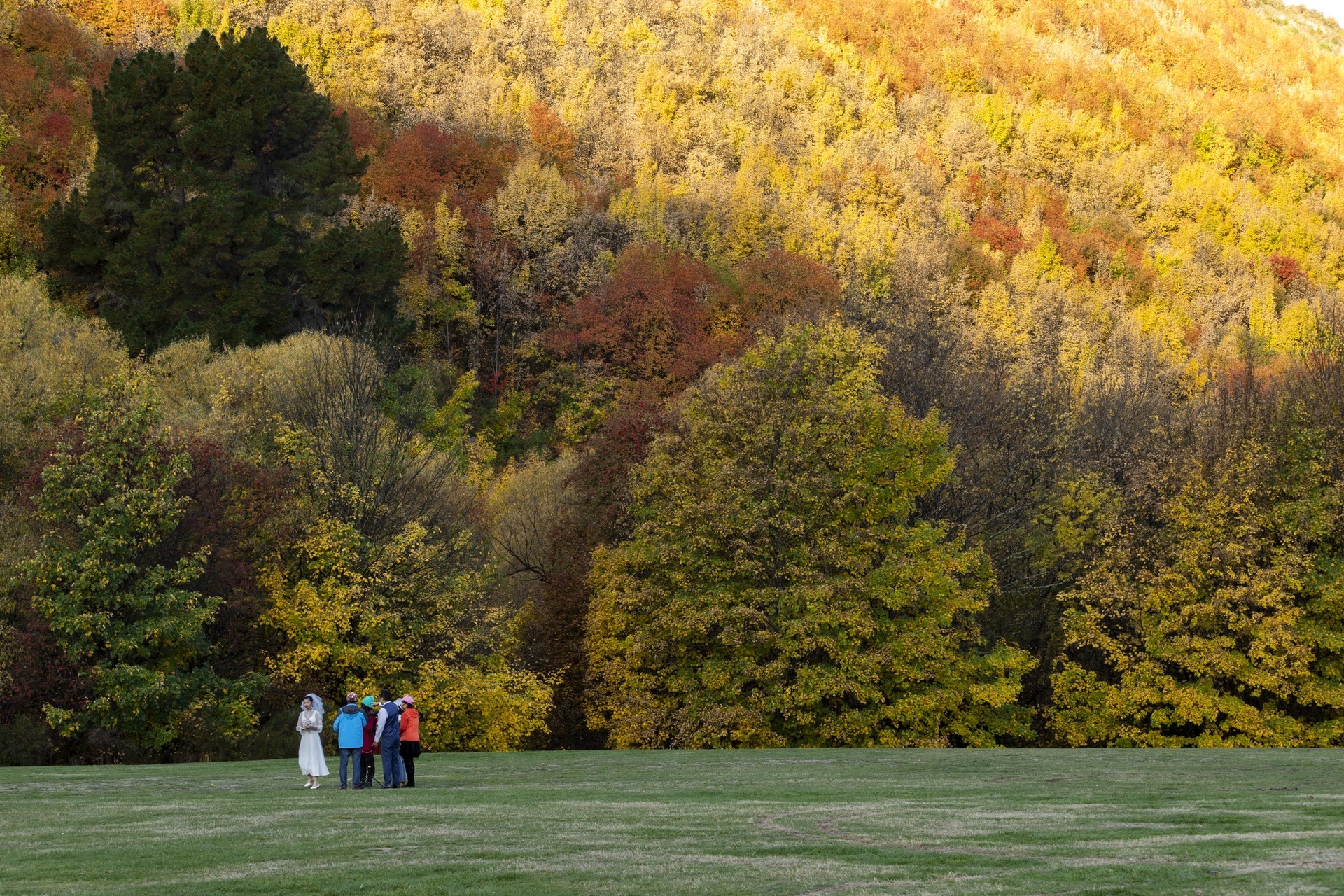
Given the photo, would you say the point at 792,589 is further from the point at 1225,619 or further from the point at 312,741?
the point at 312,741

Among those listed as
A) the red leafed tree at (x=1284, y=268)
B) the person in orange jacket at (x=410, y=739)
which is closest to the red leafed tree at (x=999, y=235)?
the red leafed tree at (x=1284, y=268)

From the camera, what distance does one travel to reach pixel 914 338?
68.9 meters

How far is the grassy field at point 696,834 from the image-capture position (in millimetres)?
13625

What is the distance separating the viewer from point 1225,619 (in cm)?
5525

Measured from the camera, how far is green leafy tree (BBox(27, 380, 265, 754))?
135 feet

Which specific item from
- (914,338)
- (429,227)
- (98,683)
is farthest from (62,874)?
(429,227)

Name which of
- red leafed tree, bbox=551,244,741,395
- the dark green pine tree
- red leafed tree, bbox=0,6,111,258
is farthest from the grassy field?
red leafed tree, bbox=0,6,111,258

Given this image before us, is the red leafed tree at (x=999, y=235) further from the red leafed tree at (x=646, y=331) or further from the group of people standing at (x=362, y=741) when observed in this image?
the group of people standing at (x=362, y=741)

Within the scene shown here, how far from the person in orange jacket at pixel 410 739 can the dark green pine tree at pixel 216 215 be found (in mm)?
42194

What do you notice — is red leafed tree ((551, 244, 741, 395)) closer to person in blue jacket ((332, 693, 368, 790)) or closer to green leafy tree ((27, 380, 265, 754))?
green leafy tree ((27, 380, 265, 754))

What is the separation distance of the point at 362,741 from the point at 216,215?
46419mm

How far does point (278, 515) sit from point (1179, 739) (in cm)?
3466

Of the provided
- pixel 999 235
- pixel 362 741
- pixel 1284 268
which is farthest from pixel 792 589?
A: pixel 1284 268

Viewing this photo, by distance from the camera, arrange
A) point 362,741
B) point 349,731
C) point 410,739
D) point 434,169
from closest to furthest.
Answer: point 349,731 < point 362,741 < point 410,739 < point 434,169
